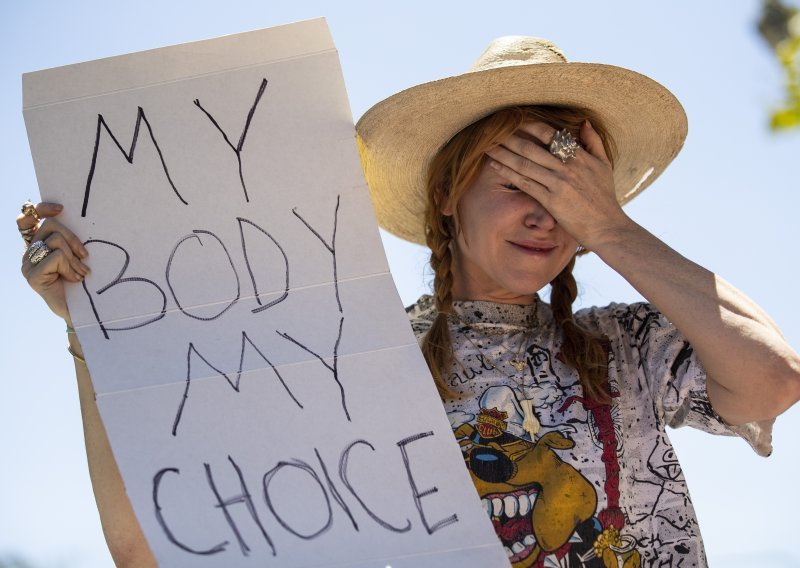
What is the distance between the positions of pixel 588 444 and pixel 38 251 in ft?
4.31

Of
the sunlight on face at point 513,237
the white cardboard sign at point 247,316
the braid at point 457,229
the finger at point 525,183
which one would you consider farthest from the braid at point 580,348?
the white cardboard sign at point 247,316

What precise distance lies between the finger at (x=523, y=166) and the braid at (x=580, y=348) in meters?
0.44

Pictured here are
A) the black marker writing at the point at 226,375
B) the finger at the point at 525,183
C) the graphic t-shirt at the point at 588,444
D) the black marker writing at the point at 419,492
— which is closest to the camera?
the black marker writing at the point at 419,492

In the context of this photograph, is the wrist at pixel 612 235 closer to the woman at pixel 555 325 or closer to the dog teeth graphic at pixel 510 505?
the woman at pixel 555 325

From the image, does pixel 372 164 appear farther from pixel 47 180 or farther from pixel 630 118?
pixel 47 180

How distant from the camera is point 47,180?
2.06m

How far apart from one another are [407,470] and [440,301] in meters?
0.82

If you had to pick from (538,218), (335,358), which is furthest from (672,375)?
(335,358)

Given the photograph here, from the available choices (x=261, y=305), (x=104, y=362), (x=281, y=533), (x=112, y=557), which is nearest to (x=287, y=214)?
(x=261, y=305)

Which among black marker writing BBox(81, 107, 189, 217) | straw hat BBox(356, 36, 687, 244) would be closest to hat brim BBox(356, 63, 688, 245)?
straw hat BBox(356, 36, 687, 244)

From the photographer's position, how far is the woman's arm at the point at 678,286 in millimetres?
2012

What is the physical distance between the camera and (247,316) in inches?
78.9

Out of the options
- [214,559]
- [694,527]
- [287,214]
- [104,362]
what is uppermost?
[287,214]

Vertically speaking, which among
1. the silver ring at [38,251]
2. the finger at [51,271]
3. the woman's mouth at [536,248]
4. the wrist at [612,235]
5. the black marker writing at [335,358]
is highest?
the silver ring at [38,251]
